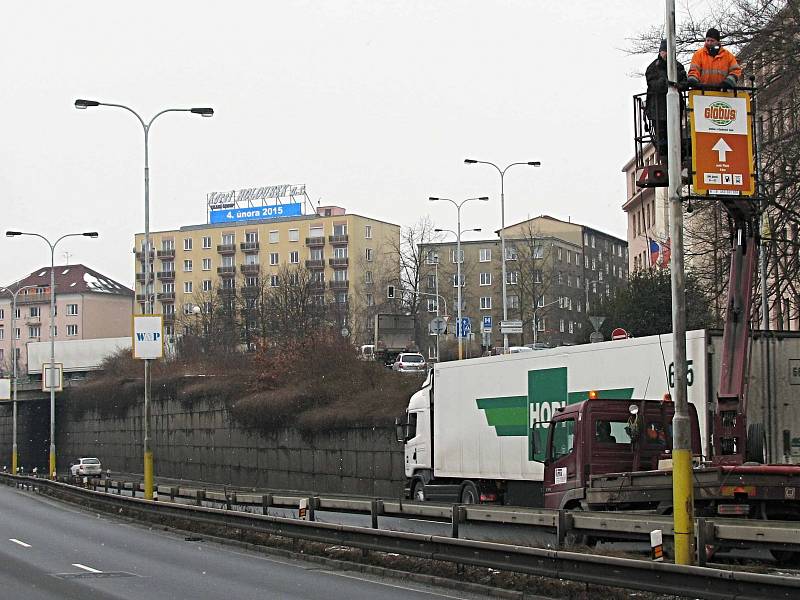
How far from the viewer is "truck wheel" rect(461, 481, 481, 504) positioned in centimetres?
2738

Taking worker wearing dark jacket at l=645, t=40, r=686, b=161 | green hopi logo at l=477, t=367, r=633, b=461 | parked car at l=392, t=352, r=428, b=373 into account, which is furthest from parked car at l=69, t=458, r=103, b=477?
worker wearing dark jacket at l=645, t=40, r=686, b=161

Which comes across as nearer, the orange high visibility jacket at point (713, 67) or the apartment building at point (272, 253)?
the orange high visibility jacket at point (713, 67)

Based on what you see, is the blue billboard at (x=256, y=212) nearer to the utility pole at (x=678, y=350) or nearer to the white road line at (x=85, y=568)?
the white road line at (x=85, y=568)

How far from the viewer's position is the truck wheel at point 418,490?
3014cm

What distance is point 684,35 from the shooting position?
27953 mm

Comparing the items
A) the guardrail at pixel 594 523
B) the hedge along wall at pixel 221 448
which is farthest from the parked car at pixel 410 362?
the guardrail at pixel 594 523

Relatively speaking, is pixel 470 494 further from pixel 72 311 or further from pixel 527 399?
pixel 72 311

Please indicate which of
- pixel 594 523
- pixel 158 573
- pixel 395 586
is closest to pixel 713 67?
pixel 594 523

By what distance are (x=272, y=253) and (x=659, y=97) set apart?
121 metres

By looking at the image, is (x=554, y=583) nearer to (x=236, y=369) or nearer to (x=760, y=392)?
(x=760, y=392)

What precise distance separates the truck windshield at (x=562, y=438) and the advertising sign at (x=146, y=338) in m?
16.9

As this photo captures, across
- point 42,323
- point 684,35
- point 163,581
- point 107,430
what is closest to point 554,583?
point 163,581

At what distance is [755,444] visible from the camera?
17.9 meters

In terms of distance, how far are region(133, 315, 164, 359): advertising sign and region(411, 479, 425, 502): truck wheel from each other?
843 cm
